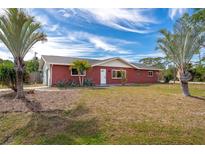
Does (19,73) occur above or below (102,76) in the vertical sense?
above

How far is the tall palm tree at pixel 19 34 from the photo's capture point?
8250 millimetres

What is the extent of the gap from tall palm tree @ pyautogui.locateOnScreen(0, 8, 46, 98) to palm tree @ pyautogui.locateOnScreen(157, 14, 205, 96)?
298 inches

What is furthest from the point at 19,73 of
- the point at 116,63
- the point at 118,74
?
the point at 118,74

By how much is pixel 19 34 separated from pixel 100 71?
14.4 m

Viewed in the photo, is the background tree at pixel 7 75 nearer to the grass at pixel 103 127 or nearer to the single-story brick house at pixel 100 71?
the grass at pixel 103 127

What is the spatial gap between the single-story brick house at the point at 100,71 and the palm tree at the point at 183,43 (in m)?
11.5

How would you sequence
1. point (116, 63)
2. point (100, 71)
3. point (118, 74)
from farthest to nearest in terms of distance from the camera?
1. point (118, 74)
2. point (116, 63)
3. point (100, 71)

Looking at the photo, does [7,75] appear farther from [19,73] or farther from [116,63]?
[116,63]

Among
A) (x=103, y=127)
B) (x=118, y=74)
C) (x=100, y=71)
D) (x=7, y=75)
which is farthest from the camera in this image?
(x=118, y=74)

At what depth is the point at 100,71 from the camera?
73.7 feet

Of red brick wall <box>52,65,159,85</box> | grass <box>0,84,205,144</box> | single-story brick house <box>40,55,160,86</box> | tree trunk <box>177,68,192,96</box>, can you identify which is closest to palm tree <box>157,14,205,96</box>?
tree trunk <box>177,68,192,96</box>

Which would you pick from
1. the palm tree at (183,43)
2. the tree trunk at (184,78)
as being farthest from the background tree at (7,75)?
the tree trunk at (184,78)
